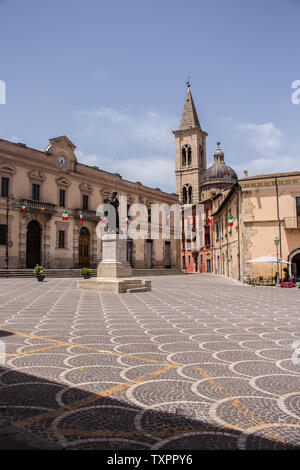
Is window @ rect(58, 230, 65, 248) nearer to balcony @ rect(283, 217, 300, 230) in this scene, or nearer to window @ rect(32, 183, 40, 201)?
window @ rect(32, 183, 40, 201)

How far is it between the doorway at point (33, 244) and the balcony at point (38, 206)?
1.61m

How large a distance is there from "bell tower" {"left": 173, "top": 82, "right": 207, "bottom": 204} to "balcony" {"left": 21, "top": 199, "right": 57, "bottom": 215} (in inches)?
1511

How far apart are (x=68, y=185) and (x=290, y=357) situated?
3578 centimetres

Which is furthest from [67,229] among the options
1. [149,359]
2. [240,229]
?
[149,359]

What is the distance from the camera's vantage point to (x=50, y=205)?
3488 cm

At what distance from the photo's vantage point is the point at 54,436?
263 cm

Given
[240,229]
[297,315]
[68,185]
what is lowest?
[297,315]

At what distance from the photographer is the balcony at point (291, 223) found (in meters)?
24.7

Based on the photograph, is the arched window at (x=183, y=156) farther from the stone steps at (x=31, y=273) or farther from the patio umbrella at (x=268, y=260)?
the patio umbrella at (x=268, y=260)

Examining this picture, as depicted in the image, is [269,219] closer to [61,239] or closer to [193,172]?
[61,239]

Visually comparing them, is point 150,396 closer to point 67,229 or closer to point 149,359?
point 149,359

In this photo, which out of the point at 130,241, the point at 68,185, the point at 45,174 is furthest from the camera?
the point at 130,241

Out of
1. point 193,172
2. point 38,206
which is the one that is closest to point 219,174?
point 193,172

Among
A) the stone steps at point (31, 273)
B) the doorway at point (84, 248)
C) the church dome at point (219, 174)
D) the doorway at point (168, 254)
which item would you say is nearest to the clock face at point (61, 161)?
the doorway at point (84, 248)
